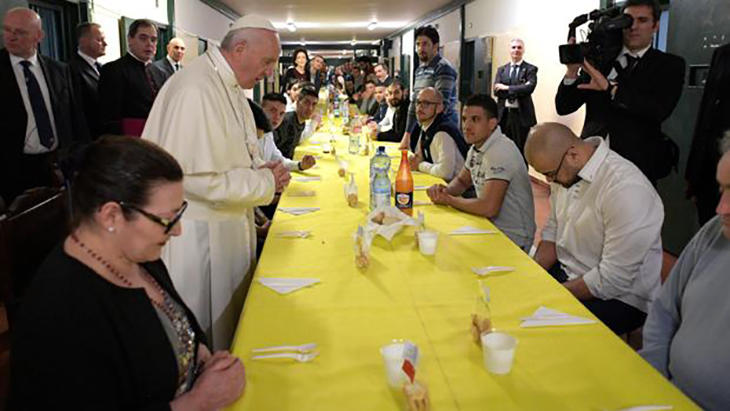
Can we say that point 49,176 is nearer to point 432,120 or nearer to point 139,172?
point 432,120

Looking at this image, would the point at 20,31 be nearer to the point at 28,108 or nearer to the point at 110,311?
the point at 28,108

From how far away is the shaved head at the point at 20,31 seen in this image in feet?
12.6

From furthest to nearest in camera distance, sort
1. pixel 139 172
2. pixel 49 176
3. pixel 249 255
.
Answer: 1. pixel 49 176
2. pixel 249 255
3. pixel 139 172

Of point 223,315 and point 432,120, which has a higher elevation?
point 432,120

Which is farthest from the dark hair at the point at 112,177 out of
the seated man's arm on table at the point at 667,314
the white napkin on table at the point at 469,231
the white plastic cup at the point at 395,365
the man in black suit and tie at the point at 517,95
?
the man in black suit and tie at the point at 517,95

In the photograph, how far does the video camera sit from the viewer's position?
329 centimetres

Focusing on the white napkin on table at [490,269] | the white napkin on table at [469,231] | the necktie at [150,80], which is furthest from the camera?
the necktie at [150,80]

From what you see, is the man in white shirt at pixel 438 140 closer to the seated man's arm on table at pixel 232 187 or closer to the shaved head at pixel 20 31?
the seated man's arm on table at pixel 232 187

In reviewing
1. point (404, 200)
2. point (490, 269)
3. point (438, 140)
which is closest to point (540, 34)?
point (438, 140)

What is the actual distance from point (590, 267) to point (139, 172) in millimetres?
1916

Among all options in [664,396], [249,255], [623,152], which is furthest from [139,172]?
[623,152]

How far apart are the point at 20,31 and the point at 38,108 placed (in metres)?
0.50

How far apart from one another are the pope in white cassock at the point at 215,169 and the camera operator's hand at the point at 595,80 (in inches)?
70.9

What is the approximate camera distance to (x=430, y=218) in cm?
292
